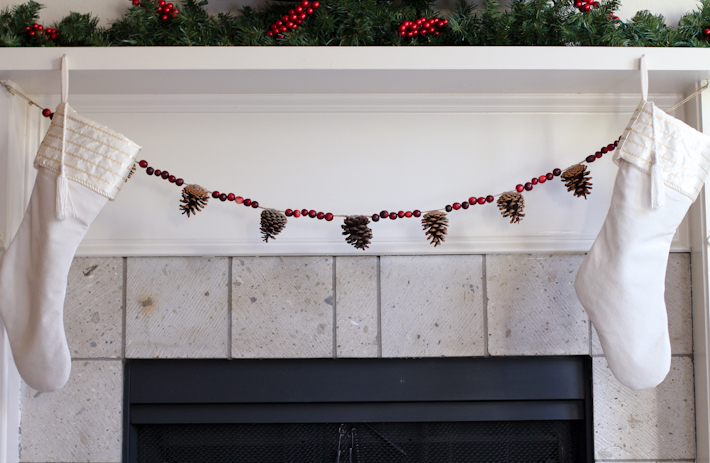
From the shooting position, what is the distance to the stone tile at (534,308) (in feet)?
3.43

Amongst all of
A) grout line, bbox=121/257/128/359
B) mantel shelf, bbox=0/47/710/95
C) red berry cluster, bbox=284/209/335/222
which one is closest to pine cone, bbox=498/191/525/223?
mantel shelf, bbox=0/47/710/95

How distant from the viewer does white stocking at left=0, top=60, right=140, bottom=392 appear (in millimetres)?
871

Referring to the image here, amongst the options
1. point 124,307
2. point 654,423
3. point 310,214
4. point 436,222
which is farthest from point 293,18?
point 654,423

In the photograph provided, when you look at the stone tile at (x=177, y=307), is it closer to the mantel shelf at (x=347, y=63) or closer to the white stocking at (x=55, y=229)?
the white stocking at (x=55, y=229)

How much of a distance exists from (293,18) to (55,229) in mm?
624

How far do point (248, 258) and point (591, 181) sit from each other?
2.65 feet

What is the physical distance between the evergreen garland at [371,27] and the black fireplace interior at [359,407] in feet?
2.32

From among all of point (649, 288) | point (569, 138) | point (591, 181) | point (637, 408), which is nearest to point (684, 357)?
point (637, 408)

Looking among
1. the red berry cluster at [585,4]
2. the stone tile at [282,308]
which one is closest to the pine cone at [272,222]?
the stone tile at [282,308]

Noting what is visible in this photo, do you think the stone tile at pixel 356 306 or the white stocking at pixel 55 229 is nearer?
the white stocking at pixel 55 229

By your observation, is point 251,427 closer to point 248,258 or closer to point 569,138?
point 248,258

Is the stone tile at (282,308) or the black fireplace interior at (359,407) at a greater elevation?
the stone tile at (282,308)

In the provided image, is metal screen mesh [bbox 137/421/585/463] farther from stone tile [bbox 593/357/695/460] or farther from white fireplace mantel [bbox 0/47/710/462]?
white fireplace mantel [bbox 0/47/710/462]

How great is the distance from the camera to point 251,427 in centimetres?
110
